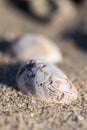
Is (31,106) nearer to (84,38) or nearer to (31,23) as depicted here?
(84,38)

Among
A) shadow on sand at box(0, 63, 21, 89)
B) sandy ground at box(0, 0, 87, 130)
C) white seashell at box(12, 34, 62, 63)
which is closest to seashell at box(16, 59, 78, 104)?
sandy ground at box(0, 0, 87, 130)

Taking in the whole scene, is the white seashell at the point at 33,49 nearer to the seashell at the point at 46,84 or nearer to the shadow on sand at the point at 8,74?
the shadow on sand at the point at 8,74

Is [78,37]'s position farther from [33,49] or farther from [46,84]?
[46,84]

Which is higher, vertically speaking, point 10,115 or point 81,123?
point 81,123

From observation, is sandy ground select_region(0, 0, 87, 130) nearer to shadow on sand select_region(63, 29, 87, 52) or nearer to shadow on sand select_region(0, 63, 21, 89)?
shadow on sand select_region(0, 63, 21, 89)

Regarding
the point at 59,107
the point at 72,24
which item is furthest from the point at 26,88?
the point at 72,24

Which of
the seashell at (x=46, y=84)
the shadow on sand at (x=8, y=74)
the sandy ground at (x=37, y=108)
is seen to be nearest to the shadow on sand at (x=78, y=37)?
the sandy ground at (x=37, y=108)

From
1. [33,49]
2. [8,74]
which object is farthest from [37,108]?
[33,49]
